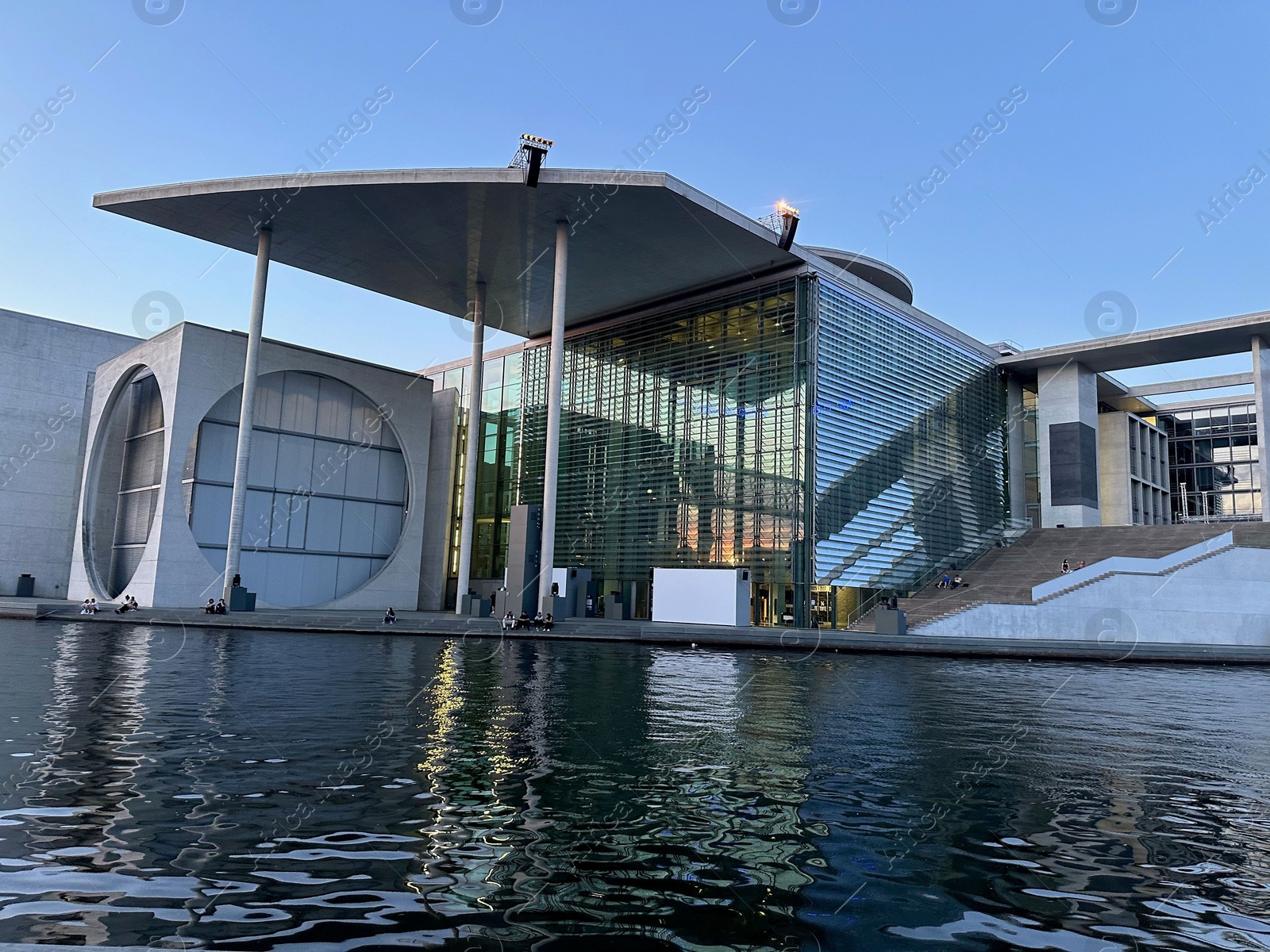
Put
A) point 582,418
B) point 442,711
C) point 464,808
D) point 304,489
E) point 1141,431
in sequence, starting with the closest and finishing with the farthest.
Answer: point 464,808
point 442,711
point 304,489
point 582,418
point 1141,431

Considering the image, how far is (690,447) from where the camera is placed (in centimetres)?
3912

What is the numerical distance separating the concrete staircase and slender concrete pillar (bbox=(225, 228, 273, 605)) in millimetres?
24404

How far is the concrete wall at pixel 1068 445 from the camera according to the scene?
46.7 m

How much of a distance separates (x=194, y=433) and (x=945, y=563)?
110 feet

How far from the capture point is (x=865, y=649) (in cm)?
2659

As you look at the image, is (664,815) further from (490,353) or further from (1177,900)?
(490,353)

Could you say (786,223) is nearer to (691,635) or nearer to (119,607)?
(691,635)

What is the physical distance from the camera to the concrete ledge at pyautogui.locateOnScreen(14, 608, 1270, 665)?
24.7 m

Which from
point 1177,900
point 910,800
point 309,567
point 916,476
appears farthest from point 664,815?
point 309,567

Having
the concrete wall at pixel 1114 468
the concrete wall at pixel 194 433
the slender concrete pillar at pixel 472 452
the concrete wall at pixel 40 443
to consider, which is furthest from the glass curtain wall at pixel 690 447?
the concrete wall at pixel 1114 468

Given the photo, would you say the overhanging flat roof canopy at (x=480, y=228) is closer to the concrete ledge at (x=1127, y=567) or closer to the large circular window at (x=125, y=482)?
the large circular window at (x=125, y=482)

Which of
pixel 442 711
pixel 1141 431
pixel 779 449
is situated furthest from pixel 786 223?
pixel 1141 431

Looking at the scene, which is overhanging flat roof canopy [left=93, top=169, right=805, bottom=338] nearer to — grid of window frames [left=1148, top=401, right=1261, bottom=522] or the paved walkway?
the paved walkway

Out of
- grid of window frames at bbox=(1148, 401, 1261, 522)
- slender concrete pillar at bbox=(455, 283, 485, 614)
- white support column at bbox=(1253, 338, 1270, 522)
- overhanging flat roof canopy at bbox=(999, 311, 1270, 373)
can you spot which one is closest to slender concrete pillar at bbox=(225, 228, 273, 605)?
slender concrete pillar at bbox=(455, 283, 485, 614)
